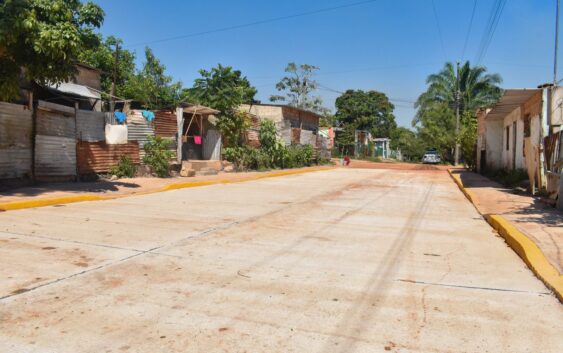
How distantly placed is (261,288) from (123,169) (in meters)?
13.0

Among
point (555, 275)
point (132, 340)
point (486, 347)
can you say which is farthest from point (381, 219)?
point (132, 340)

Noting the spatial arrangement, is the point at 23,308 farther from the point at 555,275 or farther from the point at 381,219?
the point at 381,219

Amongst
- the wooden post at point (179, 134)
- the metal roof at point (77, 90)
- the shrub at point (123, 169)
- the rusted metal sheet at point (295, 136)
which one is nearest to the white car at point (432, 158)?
the rusted metal sheet at point (295, 136)

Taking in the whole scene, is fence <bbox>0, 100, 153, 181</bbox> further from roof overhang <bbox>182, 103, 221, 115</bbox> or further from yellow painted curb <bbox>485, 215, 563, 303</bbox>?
yellow painted curb <bbox>485, 215, 563, 303</bbox>

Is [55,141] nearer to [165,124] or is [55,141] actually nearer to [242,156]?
[165,124]

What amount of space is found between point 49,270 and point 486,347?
431 cm

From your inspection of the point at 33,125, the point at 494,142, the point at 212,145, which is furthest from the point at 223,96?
the point at 494,142

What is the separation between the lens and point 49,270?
5.00 meters

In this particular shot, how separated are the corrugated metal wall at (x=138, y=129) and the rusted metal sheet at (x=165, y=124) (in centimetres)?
61

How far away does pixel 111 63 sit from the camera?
989 inches

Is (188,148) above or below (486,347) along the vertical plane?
above

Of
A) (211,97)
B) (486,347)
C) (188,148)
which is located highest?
(211,97)

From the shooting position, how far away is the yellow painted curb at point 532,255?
4.87 m

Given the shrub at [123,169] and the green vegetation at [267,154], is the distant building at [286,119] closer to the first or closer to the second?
the green vegetation at [267,154]
